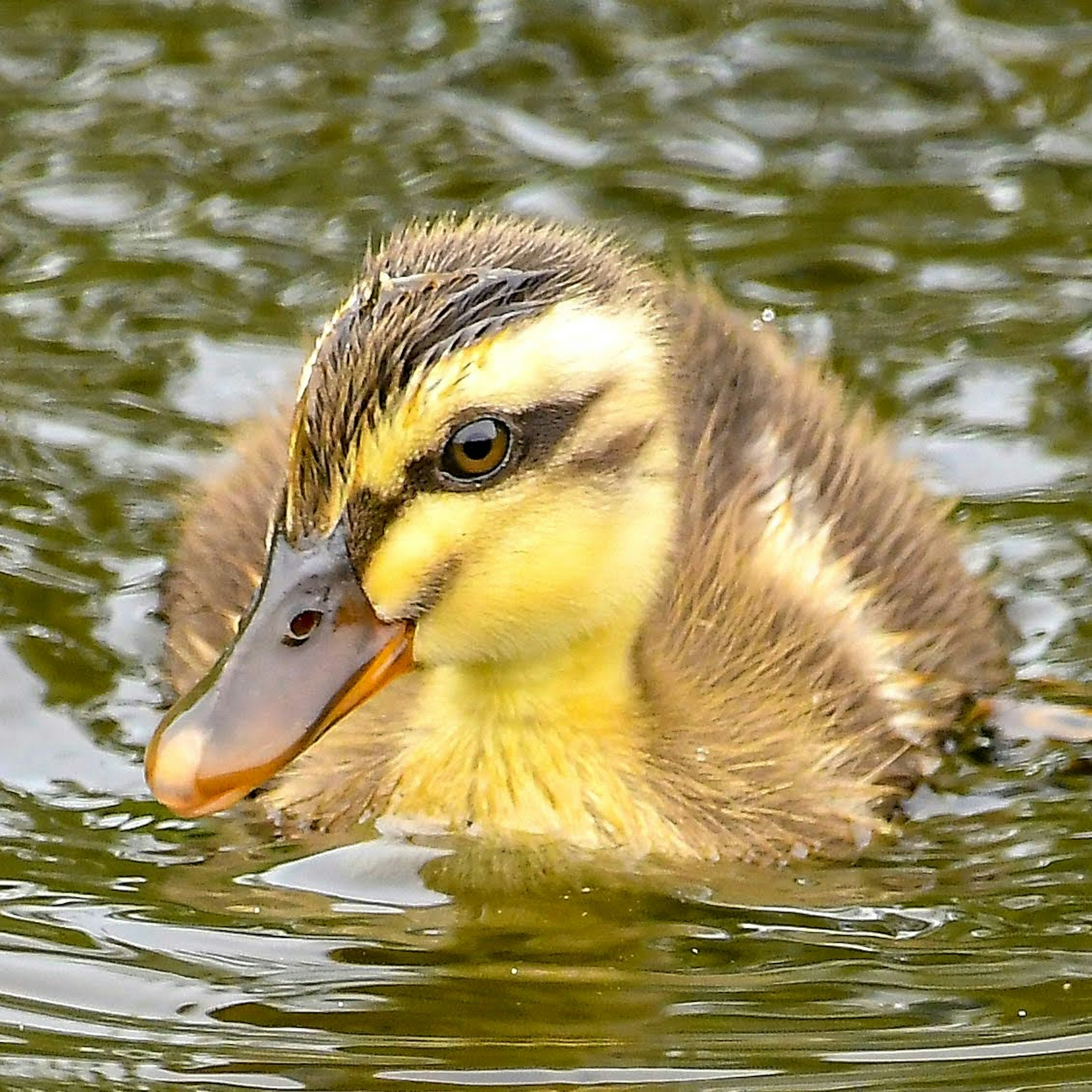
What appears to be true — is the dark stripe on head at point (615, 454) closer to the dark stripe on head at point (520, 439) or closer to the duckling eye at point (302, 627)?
the dark stripe on head at point (520, 439)

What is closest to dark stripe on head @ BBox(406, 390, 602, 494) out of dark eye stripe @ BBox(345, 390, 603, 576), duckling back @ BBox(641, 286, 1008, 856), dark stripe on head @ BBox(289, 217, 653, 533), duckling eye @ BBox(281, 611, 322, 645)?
dark eye stripe @ BBox(345, 390, 603, 576)

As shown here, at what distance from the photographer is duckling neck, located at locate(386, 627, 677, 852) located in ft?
15.6

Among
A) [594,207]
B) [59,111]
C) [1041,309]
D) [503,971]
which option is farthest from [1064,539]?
[59,111]


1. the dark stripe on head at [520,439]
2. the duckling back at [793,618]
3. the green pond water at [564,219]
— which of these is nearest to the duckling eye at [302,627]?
the dark stripe on head at [520,439]

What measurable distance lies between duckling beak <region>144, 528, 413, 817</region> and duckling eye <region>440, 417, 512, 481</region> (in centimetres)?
21

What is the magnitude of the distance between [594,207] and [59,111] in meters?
1.38

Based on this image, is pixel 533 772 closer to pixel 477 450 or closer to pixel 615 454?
pixel 615 454

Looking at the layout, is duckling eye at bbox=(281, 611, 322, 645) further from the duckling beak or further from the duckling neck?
the duckling neck

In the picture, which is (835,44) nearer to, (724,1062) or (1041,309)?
(1041,309)

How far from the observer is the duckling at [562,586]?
4.20 metres

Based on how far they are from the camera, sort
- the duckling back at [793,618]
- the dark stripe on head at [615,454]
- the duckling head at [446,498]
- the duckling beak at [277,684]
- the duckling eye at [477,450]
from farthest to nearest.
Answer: the duckling back at [793,618]
the dark stripe on head at [615,454]
the duckling eye at [477,450]
the duckling head at [446,498]
the duckling beak at [277,684]

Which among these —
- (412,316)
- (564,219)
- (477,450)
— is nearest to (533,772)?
(477,450)

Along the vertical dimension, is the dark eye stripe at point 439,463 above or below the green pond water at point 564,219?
above

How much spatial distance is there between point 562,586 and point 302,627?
48cm
